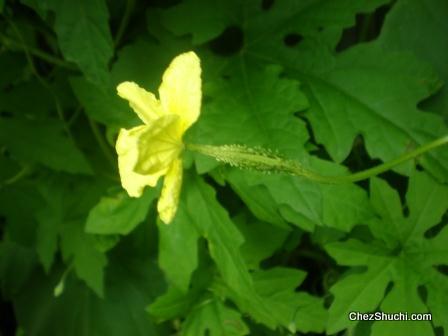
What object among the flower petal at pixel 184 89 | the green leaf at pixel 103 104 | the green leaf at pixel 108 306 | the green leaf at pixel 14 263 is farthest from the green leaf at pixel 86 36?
the green leaf at pixel 14 263

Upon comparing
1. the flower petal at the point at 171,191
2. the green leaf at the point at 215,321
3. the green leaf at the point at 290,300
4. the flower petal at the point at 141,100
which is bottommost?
the green leaf at the point at 215,321

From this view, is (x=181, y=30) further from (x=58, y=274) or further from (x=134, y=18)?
(x=58, y=274)

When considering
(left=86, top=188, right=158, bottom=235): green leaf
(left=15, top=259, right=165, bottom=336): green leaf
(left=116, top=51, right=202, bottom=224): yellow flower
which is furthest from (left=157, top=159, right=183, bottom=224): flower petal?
(left=15, top=259, right=165, bottom=336): green leaf

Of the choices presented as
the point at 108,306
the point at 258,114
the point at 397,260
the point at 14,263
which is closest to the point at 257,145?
the point at 258,114

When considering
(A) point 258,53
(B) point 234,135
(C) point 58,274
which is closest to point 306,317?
(B) point 234,135

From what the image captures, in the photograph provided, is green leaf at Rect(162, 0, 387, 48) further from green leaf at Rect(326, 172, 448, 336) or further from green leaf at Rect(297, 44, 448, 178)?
green leaf at Rect(326, 172, 448, 336)

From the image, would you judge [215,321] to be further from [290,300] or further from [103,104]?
[103,104]

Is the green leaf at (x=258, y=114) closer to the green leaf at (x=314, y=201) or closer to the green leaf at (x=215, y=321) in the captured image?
the green leaf at (x=314, y=201)
